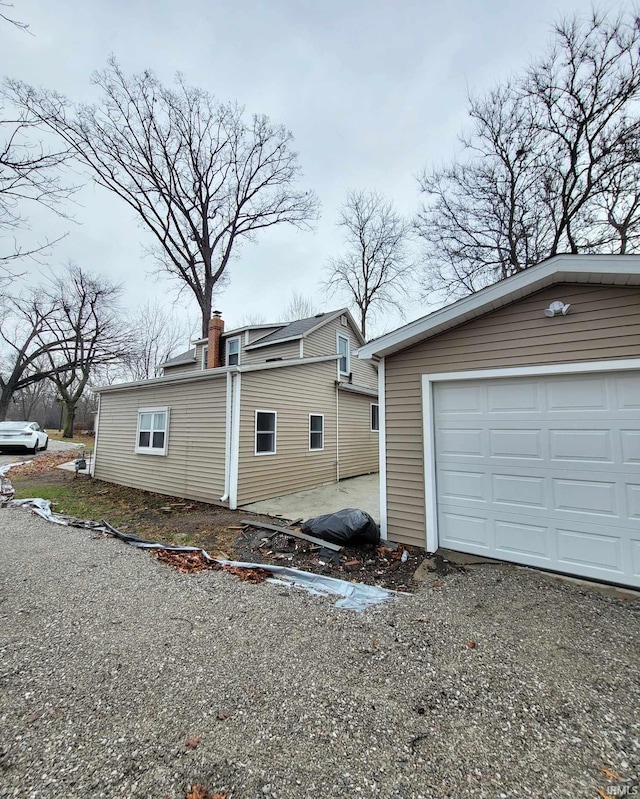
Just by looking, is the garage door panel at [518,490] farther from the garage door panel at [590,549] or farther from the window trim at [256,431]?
the window trim at [256,431]

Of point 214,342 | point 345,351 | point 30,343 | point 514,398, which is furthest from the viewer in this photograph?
point 30,343

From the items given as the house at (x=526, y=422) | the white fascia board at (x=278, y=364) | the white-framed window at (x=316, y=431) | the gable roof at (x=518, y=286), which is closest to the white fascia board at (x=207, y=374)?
the white fascia board at (x=278, y=364)

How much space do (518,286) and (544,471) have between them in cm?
216

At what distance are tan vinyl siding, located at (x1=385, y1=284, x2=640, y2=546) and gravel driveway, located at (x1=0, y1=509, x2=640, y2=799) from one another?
1436 millimetres

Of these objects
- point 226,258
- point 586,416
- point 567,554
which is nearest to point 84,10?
point 586,416

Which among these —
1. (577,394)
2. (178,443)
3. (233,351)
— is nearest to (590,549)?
(577,394)

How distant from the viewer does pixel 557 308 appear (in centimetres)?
405

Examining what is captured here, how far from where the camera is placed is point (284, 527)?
5.90 m

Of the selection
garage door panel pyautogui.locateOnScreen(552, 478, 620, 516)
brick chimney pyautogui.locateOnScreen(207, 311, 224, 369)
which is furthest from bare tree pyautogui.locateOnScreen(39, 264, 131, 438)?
garage door panel pyautogui.locateOnScreen(552, 478, 620, 516)

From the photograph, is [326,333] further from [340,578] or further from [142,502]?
[340,578]

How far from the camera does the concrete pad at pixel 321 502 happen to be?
7.12 meters

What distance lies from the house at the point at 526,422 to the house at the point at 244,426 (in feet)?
12.1

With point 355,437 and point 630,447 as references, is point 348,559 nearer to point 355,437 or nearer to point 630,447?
point 630,447

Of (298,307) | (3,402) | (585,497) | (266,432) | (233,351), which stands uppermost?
(298,307)
